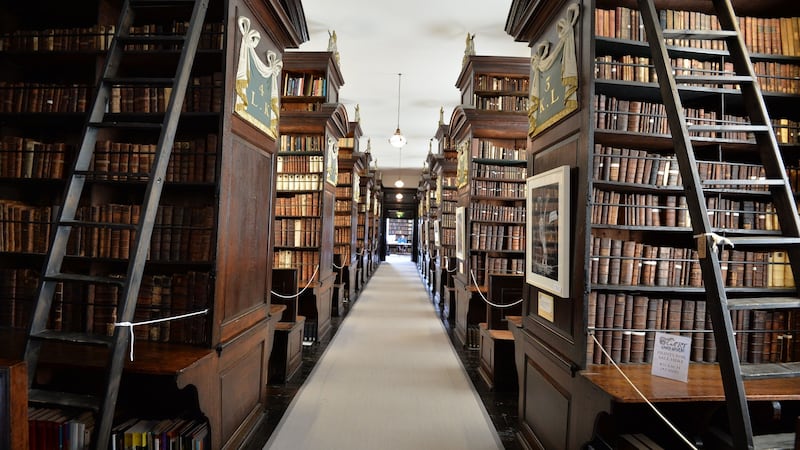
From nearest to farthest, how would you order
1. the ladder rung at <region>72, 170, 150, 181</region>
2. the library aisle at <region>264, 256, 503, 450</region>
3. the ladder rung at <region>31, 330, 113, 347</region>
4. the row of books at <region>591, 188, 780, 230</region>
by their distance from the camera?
1. the ladder rung at <region>31, 330, 113, 347</region>
2. the ladder rung at <region>72, 170, 150, 181</region>
3. the row of books at <region>591, 188, 780, 230</region>
4. the library aisle at <region>264, 256, 503, 450</region>

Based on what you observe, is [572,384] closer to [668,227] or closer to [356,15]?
[668,227]

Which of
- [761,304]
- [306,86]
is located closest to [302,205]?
[306,86]

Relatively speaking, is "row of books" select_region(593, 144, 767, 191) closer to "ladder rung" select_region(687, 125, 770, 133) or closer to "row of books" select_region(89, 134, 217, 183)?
"ladder rung" select_region(687, 125, 770, 133)

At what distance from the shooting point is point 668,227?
2285 millimetres

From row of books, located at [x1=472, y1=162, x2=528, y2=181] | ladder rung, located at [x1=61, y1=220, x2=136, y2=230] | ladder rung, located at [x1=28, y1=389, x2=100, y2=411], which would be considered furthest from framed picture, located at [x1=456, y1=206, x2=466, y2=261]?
ladder rung, located at [x1=28, y1=389, x2=100, y2=411]

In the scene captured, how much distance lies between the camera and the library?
1846 mm

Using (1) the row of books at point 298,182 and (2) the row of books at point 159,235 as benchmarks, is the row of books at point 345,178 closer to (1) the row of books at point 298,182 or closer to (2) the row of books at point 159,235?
(1) the row of books at point 298,182

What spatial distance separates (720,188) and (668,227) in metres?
0.40

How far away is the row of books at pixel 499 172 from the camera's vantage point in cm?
557

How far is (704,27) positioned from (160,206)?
3.25 metres

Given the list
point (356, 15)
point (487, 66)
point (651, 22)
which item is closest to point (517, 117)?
point (487, 66)

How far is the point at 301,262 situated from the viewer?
5711 millimetres

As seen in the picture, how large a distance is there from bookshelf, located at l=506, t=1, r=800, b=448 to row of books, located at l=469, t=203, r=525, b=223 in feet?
9.69

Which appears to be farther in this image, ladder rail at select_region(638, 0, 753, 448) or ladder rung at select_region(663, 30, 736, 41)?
ladder rung at select_region(663, 30, 736, 41)
